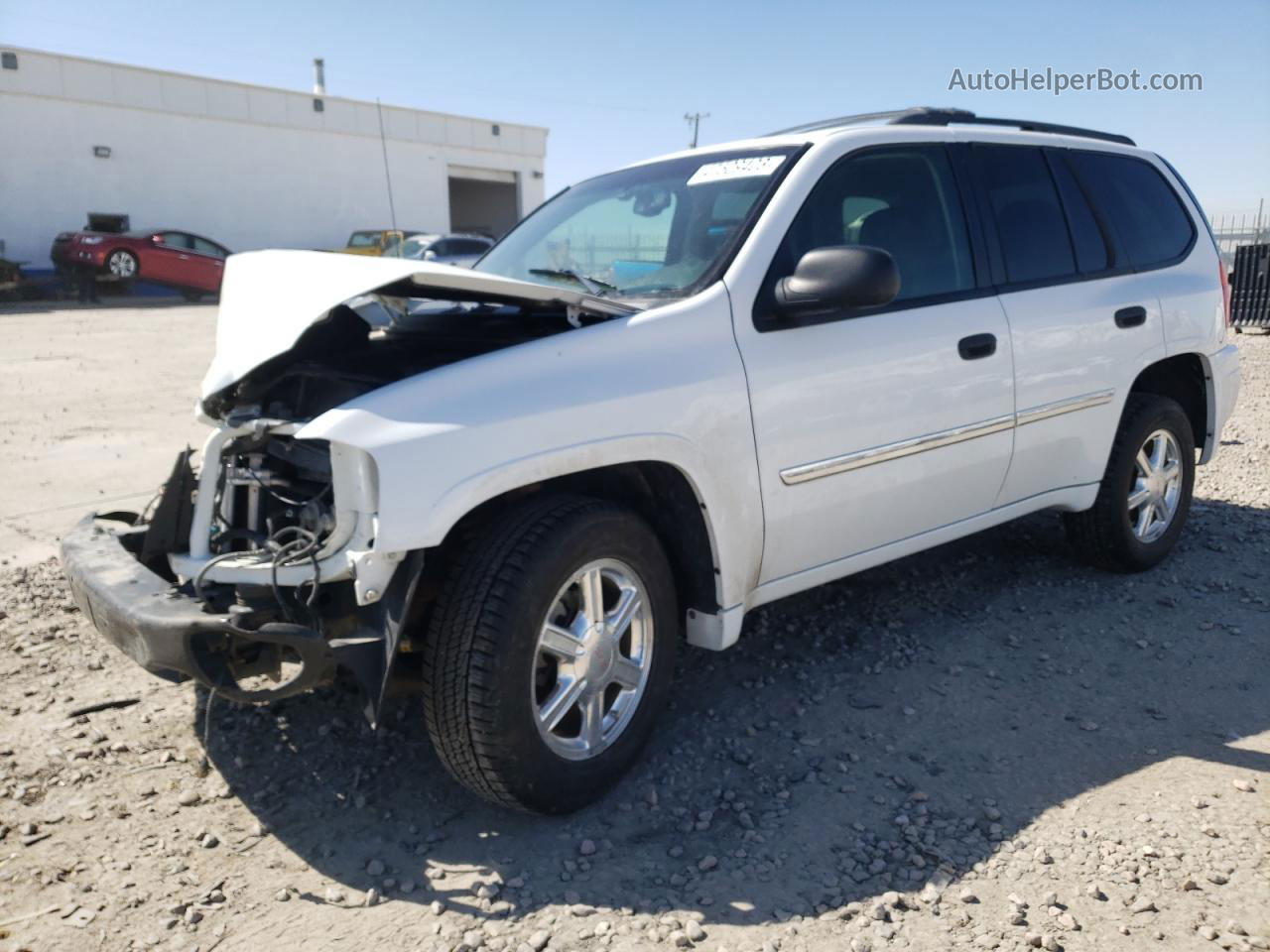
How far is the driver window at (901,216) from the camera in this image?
3.39m

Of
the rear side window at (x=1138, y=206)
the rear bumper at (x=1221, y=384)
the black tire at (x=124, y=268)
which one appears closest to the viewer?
the rear side window at (x=1138, y=206)

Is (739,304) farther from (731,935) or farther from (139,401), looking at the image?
(139,401)

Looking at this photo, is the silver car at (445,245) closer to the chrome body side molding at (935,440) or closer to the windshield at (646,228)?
the windshield at (646,228)

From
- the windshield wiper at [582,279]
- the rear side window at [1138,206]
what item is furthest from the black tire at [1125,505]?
the windshield wiper at [582,279]

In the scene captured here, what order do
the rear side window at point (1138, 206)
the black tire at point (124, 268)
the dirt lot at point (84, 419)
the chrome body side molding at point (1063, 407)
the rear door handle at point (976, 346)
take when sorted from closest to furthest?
the rear door handle at point (976, 346) < the chrome body side molding at point (1063, 407) < the rear side window at point (1138, 206) < the dirt lot at point (84, 419) < the black tire at point (124, 268)

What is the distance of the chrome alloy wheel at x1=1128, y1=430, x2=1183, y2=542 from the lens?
462 centimetres

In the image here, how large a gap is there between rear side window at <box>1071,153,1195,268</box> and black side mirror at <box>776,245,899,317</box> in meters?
2.05

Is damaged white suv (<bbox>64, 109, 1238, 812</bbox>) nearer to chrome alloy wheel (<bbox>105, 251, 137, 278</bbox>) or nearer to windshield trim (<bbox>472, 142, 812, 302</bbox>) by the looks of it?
windshield trim (<bbox>472, 142, 812, 302</bbox>)

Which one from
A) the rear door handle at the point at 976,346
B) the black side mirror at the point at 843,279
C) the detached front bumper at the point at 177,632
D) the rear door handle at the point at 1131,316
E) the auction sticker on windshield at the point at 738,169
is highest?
the auction sticker on windshield at the point at 738,169

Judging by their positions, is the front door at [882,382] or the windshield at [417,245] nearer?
the front door at [882,382]

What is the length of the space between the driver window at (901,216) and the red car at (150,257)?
72.7 feet

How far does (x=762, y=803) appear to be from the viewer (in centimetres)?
290

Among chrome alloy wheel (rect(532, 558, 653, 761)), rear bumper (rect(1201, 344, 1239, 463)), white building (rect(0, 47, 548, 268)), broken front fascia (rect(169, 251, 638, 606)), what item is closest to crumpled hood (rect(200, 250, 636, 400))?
broken front fascia (rect(169, 251, 638, 606))

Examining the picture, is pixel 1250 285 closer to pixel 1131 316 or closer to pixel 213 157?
pixel 1131 316
